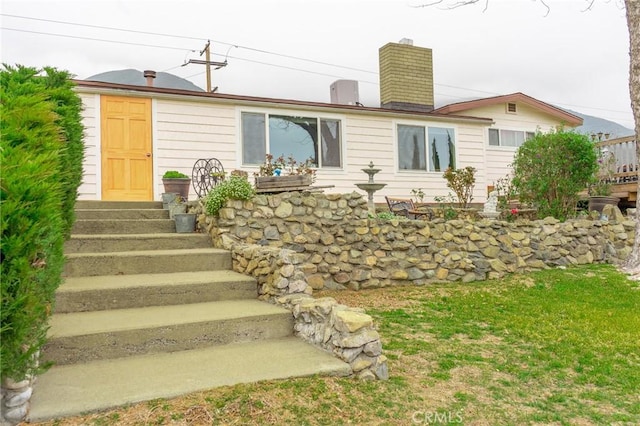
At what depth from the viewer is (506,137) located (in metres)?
12.6

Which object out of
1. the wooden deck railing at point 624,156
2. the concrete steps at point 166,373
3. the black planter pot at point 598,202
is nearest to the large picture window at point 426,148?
the black planter pot at point 598,202

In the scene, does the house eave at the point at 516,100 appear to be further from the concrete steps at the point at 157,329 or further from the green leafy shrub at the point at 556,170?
the concrete steps at the point at 157,329

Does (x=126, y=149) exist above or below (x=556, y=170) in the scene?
above

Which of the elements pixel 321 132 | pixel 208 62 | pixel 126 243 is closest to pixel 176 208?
pixel 126 243

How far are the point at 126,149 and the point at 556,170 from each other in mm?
7838

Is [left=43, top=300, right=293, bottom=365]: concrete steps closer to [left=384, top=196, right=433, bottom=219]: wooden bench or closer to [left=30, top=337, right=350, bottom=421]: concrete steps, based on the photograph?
[left=30, top=337, right=350, bottom=421]: concrete steps

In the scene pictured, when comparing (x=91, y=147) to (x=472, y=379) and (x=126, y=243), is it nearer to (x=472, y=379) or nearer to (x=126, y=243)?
(x=126, y=243)

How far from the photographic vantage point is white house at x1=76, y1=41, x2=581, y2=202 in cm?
820

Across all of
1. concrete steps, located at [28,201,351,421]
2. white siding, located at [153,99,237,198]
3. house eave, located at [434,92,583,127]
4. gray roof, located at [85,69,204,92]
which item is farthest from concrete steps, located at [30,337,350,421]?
gray roof, located at [85,69,204,92]

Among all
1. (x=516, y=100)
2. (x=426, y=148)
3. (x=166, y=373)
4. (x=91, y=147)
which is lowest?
(x=166, y=373)

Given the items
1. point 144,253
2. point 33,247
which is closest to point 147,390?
point 33,247

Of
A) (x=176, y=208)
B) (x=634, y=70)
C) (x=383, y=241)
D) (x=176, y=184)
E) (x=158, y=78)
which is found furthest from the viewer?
(x=158, y=78)

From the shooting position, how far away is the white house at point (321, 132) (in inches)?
323

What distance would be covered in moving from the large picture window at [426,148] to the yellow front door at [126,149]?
5571 millimetres
